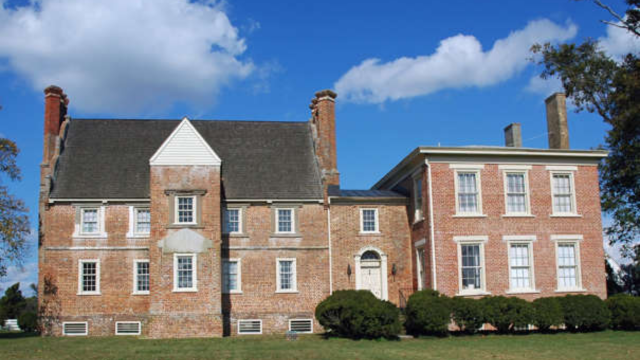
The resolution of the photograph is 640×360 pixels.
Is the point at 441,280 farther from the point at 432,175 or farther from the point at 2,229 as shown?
the point at 2,229

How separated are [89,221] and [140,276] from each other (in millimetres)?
3562

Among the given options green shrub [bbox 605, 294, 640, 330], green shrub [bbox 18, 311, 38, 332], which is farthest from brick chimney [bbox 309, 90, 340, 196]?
green shrub [bbox 18, 311, 38, 332]

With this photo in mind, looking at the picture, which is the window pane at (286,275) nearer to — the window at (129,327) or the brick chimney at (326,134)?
the brick chimney at (326,134)

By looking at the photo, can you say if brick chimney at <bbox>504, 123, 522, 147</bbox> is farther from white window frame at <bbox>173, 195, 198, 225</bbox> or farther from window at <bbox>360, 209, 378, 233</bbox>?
white window frame at <bbox>173, 195, 198, 225</bbox>

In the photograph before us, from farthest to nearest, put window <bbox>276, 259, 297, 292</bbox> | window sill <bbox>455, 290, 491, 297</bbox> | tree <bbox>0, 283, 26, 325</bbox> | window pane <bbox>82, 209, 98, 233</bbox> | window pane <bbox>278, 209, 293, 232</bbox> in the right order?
tree <bbox>0, 283, 26, 325</bbox>
window pane <bbox>278, 209, 293, 232</bbox>
window <bbox>276, 259, 297, 292</bbox>
window pane <bbox>82, 209, 98, 233</bbox>
window sill <bbox>455, 290, 491, 297</bbox>

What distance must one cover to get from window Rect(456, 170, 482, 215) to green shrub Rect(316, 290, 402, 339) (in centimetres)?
669

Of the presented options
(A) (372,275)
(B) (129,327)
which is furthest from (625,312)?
(B) (129,327)

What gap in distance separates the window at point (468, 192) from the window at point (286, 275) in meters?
8.40

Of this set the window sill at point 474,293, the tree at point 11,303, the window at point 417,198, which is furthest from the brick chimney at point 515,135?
the tree at point 11,303

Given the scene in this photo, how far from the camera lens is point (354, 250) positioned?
31297mm

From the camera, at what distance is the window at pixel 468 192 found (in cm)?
2880

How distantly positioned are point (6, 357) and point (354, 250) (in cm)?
1613

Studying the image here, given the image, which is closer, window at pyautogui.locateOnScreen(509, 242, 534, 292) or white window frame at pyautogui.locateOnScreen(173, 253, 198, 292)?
white window frame at pyautogui.locateOnScreen(173, 253, 198, 292)

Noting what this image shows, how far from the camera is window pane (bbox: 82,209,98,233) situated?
30.7 m
